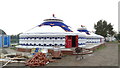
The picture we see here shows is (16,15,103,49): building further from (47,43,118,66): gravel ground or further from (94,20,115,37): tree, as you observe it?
(94,20,115,37): tree

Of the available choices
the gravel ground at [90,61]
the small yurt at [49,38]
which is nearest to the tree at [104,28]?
the small yurt at [49,38]

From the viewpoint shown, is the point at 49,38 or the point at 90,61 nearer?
the point at 90,61

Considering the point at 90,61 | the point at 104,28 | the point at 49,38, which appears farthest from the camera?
the point at 104,28

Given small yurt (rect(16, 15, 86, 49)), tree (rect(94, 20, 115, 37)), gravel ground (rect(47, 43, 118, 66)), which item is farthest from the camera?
tree (rect(94, 20, 115, 37))

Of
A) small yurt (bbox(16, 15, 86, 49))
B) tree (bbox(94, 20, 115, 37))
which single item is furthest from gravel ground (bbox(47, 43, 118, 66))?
tree (bbox(94, 20, 115, 37))

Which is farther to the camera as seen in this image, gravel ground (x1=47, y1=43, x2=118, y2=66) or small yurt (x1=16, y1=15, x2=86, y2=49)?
small yurt (x1=16, y1=15, x2=86, y2=49)

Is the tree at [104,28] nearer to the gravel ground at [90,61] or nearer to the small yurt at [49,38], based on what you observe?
the small yurt at [49,38]

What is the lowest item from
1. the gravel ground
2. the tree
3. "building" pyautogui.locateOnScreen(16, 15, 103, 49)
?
the gravel ground

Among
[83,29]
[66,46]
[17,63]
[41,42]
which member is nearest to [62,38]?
[66,46]

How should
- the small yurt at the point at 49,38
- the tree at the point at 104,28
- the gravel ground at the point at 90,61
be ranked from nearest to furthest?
1. the gravel ground at the point at 90,61
2. the small yurt at the point at 49,38
3. the tree at the point at 104,28

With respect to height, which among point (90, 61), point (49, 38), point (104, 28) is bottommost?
point (90, 61)

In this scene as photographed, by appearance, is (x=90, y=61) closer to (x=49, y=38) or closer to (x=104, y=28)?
(x=49, y=38)

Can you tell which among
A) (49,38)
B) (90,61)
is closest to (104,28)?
(49,38)

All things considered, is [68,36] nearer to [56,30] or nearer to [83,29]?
[56,30]
